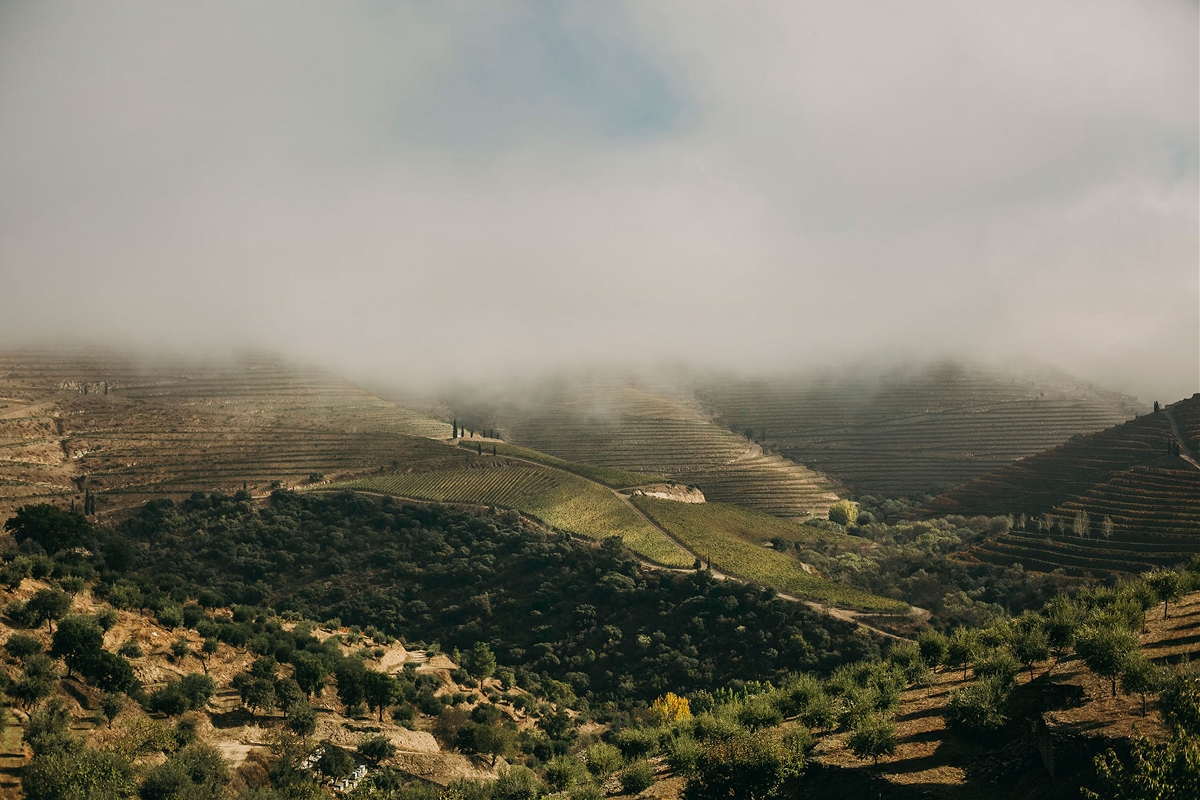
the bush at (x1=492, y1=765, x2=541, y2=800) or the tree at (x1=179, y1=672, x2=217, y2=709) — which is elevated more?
the tree at (x1=179, y1=672, x2=217, y2=709)

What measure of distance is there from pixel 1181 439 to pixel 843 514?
42.4 m

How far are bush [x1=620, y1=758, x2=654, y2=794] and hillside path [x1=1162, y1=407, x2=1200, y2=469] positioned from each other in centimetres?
7524

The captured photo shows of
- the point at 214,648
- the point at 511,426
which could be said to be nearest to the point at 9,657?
the point at 214,648

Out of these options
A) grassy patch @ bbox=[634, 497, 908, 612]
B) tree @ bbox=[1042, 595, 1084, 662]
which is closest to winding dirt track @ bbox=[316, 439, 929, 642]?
grassy patch @ bbox=[634, 497, 908, 612]

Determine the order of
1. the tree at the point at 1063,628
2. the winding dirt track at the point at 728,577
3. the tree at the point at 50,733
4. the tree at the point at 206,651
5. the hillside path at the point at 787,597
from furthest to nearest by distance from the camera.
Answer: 1. the winding dirt track at the point at 728,577
2. the hillside path at the point at 787,597
3. the tree at the point at 206,651
4. the tree at the point at 1063,628
5. the tree at the point at 50,733

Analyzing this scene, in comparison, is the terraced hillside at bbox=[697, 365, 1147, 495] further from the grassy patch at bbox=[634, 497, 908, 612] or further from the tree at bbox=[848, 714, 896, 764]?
the tree at bbox=[848, 714, 896, 764]

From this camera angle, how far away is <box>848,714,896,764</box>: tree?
3628 cm

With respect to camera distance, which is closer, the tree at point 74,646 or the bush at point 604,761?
the bush at point 604,761

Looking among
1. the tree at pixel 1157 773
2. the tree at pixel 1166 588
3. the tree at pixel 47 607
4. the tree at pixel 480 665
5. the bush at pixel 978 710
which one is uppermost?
the tree at pixel 1166 588

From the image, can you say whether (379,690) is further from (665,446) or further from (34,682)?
(665,446)

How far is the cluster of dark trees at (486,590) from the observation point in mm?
74188

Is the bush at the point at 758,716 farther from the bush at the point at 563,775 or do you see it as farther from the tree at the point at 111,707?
the tree at the point at 111,707

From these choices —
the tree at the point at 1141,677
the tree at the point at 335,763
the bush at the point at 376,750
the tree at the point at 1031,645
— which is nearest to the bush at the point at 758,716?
the tree at the point at 1031,645

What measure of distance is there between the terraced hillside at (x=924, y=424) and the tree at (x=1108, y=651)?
121 metres
